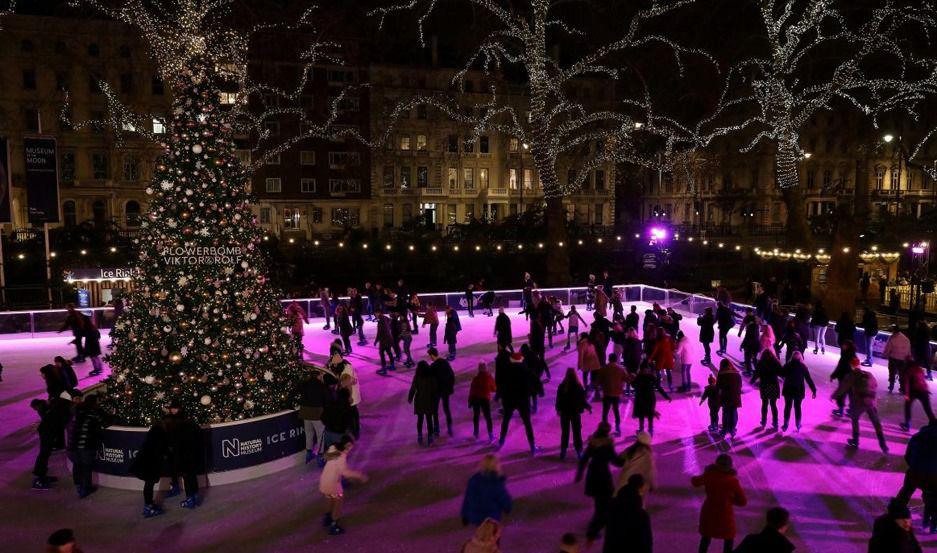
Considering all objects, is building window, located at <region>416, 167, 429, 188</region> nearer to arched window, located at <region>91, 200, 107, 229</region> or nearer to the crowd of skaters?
arched window, located at <region>91, 200, 107, 229</region>

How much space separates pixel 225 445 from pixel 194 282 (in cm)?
216

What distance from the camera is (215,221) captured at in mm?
9500

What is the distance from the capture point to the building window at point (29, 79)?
142ft

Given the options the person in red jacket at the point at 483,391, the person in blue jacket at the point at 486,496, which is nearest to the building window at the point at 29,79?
the person in red jacket at the point at 483,391

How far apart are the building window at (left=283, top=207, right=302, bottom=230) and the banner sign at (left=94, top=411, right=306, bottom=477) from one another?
42.2 m

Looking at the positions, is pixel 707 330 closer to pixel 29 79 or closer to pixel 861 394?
pixel 861 394

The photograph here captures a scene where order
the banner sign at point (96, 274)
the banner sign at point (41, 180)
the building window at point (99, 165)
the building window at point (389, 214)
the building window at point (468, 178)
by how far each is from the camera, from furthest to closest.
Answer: the building window at point (468, 178)
the building window at point (389, 214)
the building window at point (99, 165)
the banner sign at point (96, 274)
the banner sign at point (41, 180)

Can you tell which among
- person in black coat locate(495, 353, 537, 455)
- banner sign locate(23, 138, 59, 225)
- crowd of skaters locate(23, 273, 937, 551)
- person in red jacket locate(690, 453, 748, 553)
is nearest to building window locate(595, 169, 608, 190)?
crowd of skaters locate(23, 273, 937, 551)

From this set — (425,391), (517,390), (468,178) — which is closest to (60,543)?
(425,391)

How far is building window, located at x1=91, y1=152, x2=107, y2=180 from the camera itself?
1767 inches

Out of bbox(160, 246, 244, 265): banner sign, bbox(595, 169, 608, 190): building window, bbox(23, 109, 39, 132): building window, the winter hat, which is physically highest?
bbox(23, 109, 39, 132): building window

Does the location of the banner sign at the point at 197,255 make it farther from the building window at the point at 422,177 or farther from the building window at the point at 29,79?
the building window at the point at 422,177

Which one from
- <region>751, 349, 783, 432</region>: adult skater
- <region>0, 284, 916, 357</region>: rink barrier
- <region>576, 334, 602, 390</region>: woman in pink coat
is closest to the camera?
<region>751, 349, 783, 432</region>: adult skater

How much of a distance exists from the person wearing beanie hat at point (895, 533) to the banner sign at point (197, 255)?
7.87 m
